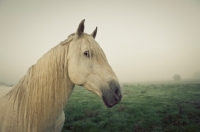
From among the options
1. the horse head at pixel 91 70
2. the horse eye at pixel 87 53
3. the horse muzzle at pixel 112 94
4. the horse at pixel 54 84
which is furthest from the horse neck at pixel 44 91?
the horse muzzle at pixel 112 94

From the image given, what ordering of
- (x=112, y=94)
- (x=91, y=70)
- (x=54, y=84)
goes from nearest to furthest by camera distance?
1. (x=112, y=94)
2. (x=91, y=70)
3. (x=54, y=84)

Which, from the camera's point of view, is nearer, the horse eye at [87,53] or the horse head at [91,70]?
the horse head at [91,70]

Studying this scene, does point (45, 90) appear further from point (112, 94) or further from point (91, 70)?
point (112, 94)

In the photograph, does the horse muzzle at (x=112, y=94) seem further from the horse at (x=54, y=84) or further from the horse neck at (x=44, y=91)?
the horse neck at (x=44, y=91)

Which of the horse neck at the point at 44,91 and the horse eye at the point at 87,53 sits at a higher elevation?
the horse eye at the point at 87,53

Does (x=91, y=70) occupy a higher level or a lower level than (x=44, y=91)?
higher

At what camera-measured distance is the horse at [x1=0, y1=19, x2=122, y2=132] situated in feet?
6.21

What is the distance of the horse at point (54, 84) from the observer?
6.21ft

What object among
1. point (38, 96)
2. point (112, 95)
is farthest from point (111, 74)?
point (38, 96)

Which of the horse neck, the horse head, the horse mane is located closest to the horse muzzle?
the horse head

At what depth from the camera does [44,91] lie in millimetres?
1978

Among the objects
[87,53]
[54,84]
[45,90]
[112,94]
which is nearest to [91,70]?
[87,53]

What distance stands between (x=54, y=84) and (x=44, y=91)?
0.19 m

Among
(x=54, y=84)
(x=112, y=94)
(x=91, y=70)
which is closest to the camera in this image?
(x=112, y=94)
